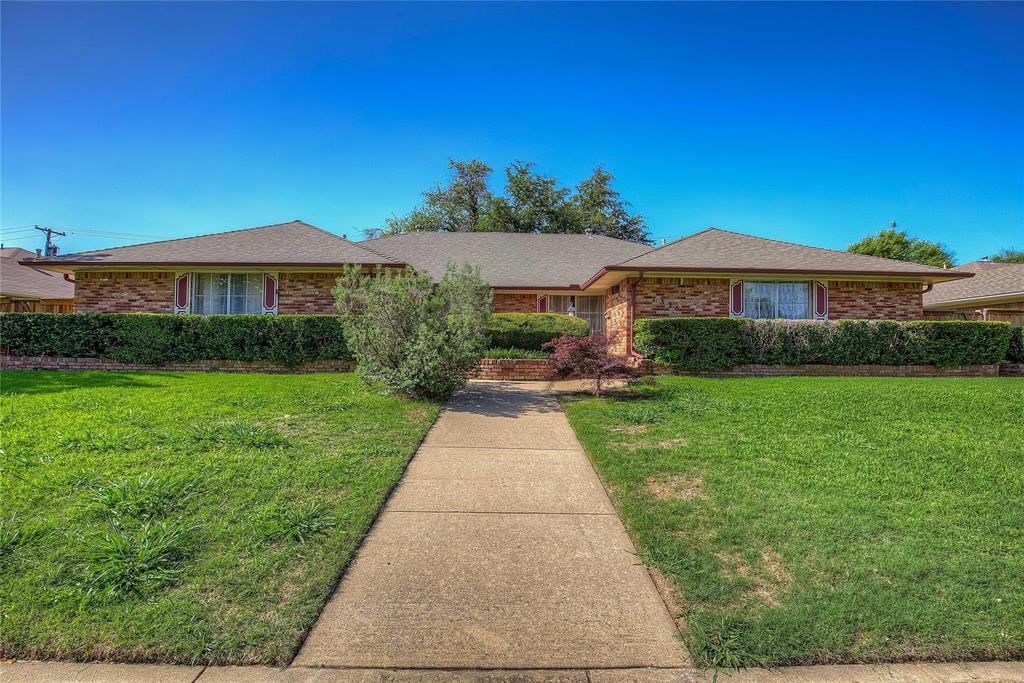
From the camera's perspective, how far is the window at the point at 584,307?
64.0ft

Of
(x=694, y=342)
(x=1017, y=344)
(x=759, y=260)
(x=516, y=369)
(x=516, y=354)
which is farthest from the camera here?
(x=759, y=260)

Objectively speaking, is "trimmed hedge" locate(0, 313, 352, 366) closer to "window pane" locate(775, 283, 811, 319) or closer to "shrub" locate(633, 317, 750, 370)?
"shrub" locate(633, 317, 750, 370)

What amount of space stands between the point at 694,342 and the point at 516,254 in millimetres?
10213

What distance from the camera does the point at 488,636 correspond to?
116 inches

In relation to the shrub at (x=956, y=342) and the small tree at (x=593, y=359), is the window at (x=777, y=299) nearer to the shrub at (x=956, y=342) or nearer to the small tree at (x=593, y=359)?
the shrub at (x=956, y=342)

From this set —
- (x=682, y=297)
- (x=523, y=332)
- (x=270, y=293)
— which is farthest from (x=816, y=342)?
(x=270, y=293)

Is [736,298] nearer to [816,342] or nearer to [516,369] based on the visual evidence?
[816,342]

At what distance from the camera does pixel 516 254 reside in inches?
845

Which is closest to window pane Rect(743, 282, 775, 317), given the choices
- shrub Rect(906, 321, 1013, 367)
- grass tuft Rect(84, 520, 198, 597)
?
shrub Rect(906, 321, 1013, 367)

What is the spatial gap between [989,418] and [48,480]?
37.2ft

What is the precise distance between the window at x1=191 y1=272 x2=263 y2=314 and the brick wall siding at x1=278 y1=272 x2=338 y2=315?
77 cm

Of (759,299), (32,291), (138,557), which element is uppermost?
(32,291)

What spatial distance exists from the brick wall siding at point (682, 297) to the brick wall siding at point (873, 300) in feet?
11.0

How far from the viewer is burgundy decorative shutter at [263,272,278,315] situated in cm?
1574
